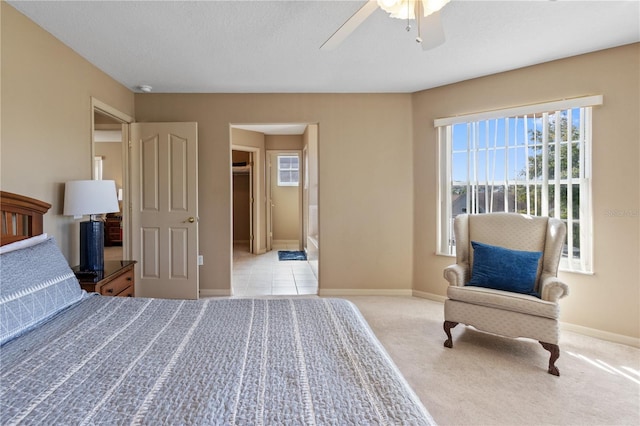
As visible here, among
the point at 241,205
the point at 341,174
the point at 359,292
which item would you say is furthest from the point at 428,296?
the point at 241,205

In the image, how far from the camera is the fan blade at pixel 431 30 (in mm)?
1624

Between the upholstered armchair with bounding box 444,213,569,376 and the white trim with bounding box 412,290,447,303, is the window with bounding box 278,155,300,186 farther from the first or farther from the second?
the upholstered armchair with bounding box 444,213,569,376

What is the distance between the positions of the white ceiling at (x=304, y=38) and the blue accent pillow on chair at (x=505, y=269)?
1.69 meters

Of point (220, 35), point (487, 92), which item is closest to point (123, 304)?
point (220, 35)

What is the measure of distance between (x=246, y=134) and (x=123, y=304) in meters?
5.11

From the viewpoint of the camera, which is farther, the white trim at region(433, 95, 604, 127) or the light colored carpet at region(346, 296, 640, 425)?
the white trim at region(433, 95, 604, 127)

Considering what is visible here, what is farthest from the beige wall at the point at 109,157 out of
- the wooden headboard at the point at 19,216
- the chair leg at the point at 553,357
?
the chair leg at the point at 553,357

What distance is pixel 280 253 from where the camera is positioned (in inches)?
263

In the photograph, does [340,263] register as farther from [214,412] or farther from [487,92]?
[214,412]

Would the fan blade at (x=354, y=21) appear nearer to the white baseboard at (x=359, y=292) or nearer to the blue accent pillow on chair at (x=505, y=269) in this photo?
the blue accent pillow on chair at (x=505, y=269)

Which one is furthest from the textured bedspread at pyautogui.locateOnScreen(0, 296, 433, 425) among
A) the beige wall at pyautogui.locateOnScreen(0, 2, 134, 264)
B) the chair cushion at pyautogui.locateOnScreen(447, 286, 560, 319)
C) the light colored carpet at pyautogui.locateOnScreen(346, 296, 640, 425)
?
the chair cushion at pyautogui.locateOnScreen(447, 286, 560, 319)

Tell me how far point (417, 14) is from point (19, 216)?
2.61 m

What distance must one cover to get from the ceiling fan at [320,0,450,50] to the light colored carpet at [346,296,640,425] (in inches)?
79.3

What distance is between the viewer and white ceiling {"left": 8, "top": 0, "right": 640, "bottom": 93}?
2082 millimetres
